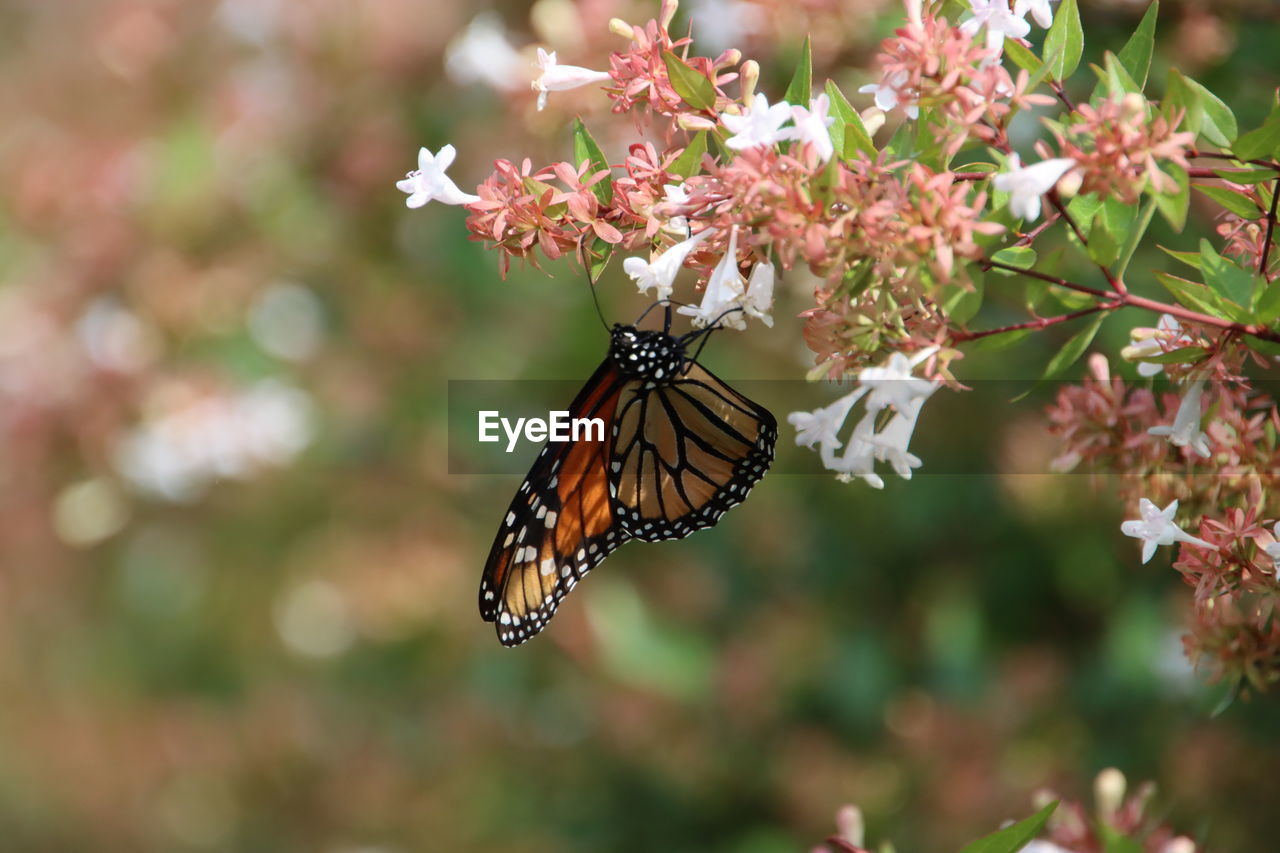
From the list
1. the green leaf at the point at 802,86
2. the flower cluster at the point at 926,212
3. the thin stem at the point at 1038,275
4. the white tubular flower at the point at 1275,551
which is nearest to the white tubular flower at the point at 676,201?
the flower cluster at the point at 926,212

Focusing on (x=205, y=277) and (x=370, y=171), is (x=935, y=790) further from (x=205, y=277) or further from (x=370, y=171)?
(x=205, y=277)

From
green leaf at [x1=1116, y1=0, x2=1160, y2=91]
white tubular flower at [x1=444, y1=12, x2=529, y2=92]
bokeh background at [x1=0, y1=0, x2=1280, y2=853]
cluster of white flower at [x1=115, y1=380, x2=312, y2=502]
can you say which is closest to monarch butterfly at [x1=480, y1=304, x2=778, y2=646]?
bokeh background at [x1=0, y1=0, x2=1280, y2=853]

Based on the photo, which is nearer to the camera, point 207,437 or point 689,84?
point 689,84

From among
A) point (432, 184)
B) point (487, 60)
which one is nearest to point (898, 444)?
point (432, 184)

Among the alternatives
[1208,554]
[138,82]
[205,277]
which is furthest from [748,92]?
[138,82]

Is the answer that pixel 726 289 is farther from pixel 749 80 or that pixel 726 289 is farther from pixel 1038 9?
pixel 1038 9

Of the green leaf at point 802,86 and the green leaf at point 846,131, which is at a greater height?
the green leaf at point 802,86
